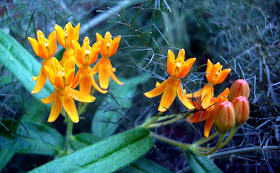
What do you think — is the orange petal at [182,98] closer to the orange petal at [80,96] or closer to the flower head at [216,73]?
the flower head at [216,73]

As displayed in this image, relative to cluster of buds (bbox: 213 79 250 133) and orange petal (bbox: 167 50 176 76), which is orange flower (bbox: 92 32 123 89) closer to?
orange petal (bbox: 167 50 176 76)

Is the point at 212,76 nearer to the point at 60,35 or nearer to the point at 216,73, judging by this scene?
the point at 216,73

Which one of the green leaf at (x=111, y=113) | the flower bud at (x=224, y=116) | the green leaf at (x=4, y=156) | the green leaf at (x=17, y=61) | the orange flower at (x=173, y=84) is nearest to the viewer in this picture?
the flower bud at (x=224, y=116)

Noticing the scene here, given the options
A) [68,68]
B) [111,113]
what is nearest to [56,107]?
[68,68]

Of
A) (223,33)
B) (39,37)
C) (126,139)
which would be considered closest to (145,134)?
(126,139)

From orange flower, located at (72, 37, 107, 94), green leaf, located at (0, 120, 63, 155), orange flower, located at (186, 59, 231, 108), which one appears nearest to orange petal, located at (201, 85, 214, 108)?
orange flower, located at (186, 59, 231, 108)

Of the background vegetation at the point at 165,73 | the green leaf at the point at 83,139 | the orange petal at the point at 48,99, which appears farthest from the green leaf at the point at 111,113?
the orange petal at the point at 48,99

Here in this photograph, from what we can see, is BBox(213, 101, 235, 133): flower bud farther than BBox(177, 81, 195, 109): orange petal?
No
